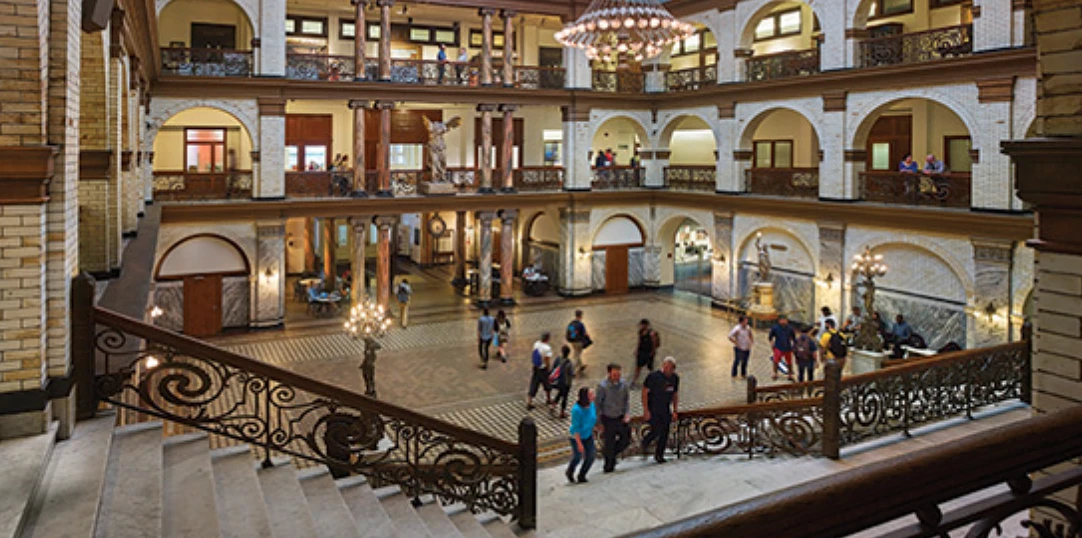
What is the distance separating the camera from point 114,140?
10.8m

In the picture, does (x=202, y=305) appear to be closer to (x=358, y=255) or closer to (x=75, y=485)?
(x=358, y=255)

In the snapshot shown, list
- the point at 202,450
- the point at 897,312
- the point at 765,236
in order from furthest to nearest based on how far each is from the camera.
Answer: the point at 765,236 → the point at 897,312 → the point at 202,450

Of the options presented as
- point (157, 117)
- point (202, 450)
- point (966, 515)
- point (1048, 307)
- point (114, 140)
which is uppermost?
point (157, 117)

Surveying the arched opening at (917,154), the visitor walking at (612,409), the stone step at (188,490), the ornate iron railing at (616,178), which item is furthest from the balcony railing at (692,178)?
the stone step at (188,490)

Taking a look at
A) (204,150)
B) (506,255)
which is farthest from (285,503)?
(204,150)

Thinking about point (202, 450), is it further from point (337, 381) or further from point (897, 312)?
point (897, 312)

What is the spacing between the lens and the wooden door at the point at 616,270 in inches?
1174

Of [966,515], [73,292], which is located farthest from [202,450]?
[966,515]

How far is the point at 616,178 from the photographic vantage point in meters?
29.7

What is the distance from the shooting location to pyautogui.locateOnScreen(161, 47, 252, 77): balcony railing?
2217 cm

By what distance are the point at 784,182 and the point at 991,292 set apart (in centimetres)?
759

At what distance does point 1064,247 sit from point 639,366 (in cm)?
1289

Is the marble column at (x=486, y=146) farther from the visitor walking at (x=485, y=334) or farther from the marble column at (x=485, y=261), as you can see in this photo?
the visitor walking at (x=485, y=334)

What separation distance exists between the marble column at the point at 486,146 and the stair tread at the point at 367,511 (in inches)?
806
